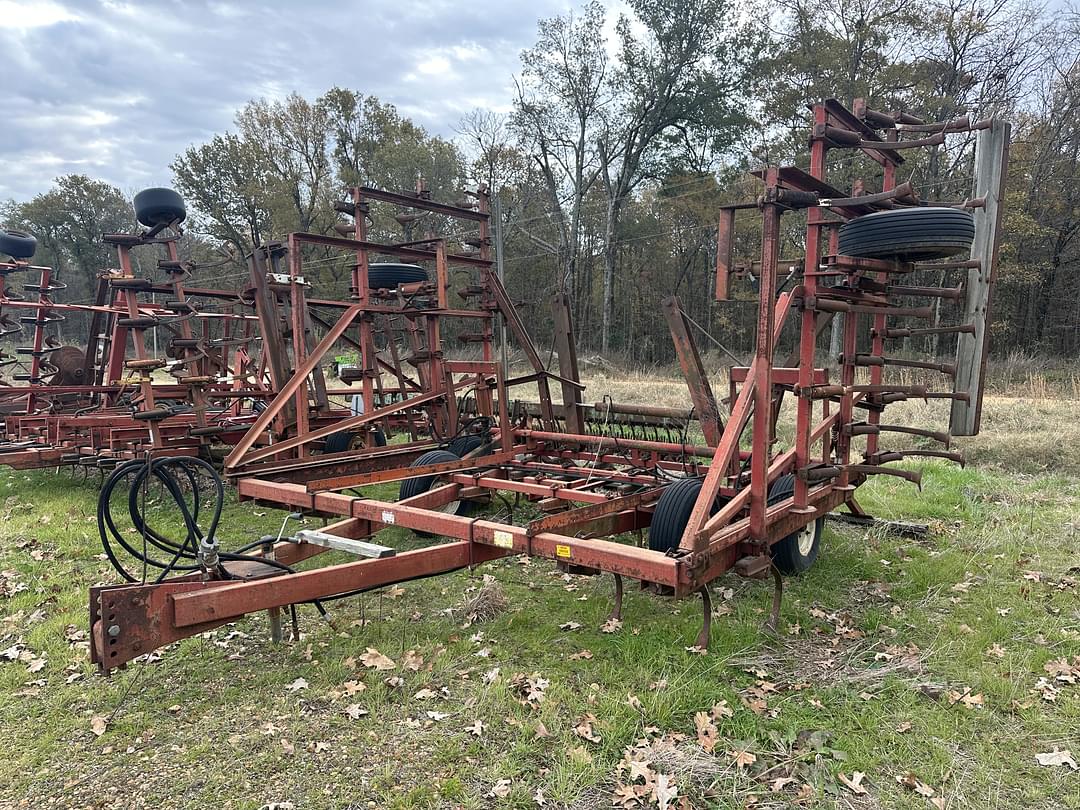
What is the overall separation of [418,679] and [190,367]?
667cm

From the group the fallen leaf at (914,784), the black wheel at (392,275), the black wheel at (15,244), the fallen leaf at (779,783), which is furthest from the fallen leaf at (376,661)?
the black wheel at (15,244)

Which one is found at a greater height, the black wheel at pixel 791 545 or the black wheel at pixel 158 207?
the black wheel at pixel 158 207

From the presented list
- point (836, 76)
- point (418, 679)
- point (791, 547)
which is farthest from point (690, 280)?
point (418, 679)

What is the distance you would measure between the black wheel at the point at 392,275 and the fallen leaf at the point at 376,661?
5102 mm

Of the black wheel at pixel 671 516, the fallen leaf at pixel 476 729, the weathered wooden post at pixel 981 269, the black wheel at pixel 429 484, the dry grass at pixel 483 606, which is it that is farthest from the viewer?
the black wheel at pixel 429 484

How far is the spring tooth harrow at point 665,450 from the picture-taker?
3236 mm

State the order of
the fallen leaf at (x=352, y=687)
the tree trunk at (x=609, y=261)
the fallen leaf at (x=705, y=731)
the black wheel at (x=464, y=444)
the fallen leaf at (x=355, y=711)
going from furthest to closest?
the tree trunk at (x=609, y=261) → the black wheel at (x=464, y=444) → the fallen leaf at (x=352, y=687) → the fallen leaf at (x=355, y=711) → the fallen leaf at (x=705, y=731)

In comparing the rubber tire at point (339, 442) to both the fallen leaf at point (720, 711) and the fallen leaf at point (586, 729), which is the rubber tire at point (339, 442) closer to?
the fallen leaf at point (586, 729)

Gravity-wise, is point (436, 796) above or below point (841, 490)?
below

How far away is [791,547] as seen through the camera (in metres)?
4.74

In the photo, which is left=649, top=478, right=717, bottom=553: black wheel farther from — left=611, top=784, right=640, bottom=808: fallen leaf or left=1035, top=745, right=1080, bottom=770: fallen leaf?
left=1035, top=745, right=1080, bottom=770: fallen leaf

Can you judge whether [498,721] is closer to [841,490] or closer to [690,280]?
[841,490]

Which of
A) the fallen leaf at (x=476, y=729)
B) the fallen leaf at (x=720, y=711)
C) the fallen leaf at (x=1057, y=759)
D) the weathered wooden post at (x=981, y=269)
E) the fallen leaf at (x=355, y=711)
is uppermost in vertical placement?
the weathered wooden post at (x=981, y=269)

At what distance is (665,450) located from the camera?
5945mm
